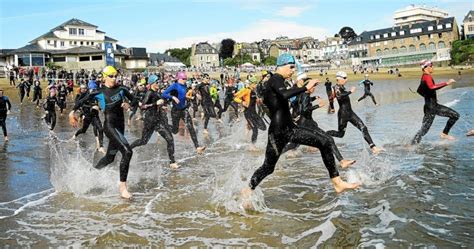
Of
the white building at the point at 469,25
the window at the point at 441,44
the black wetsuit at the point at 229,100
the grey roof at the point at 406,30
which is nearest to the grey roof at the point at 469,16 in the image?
the white building at the point at 469,25

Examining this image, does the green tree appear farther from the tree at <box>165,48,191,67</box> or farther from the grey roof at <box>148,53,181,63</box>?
the tree at <box>165,48,191,67</box>

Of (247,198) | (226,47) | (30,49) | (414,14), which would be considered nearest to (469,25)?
(414,14)

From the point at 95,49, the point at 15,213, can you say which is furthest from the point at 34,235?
the point at 95,49

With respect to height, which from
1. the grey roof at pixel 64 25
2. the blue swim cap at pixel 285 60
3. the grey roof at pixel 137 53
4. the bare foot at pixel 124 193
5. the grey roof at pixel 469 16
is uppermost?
the grey roof at pixel 469 16

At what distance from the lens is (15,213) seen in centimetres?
671

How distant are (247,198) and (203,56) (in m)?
127

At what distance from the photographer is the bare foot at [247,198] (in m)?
6.33

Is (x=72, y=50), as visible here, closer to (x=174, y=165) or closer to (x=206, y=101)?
(x=206, y=101)

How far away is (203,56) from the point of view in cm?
13075

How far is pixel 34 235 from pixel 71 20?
74818 mm

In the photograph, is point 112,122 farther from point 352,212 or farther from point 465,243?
point 465,243

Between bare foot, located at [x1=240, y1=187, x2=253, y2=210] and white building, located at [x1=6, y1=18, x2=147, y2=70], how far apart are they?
5922 centimetres

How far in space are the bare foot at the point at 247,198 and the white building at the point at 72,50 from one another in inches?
2332

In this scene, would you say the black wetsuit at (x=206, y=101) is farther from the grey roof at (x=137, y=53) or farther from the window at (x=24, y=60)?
the grey roof at (x=137, y=53)
